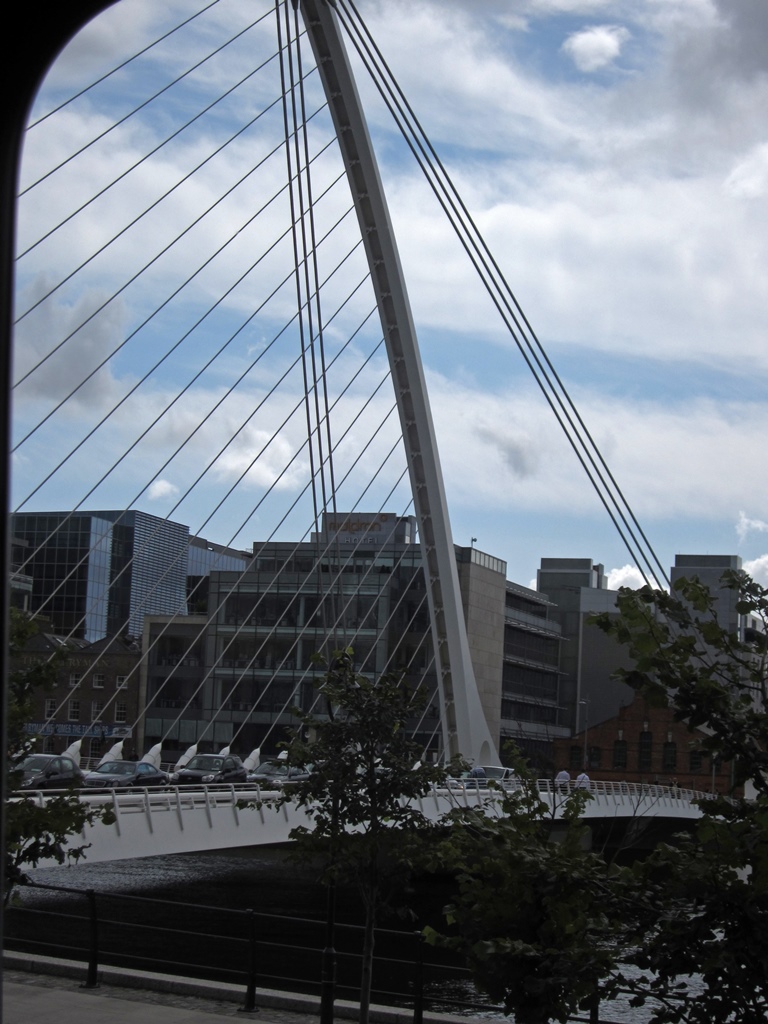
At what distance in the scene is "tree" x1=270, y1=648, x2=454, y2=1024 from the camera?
17.2 meters

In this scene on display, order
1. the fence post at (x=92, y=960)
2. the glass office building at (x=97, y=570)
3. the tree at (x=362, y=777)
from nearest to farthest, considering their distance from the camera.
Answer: the fence post at (x=92, y=960)
the tree at (x=362, y=777)
the glass office building at (x=97, y=570)

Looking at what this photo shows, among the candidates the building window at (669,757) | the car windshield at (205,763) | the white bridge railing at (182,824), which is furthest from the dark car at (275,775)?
the building window at (669,757)

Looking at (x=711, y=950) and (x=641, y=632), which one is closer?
(x=711, y=950)

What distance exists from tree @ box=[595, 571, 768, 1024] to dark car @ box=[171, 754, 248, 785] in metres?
37.6

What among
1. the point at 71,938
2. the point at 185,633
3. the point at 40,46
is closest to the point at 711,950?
the point at 40,46

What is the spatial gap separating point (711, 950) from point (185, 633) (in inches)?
2859

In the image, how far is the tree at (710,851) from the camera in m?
6.58

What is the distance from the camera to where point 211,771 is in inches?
1780

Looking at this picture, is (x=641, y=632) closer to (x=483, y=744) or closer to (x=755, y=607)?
(x=755, y=607)

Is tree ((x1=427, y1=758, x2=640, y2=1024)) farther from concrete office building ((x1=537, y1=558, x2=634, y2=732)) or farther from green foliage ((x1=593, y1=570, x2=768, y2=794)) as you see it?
concrete office building ((x1=537, y1=558, x2=634, y2=732))

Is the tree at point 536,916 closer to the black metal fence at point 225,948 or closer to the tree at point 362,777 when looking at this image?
the tree at point 362,777

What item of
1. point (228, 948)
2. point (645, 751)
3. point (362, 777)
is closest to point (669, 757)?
point (645, 751)

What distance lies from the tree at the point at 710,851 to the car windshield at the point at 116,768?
1406 inches

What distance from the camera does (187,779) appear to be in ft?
149
